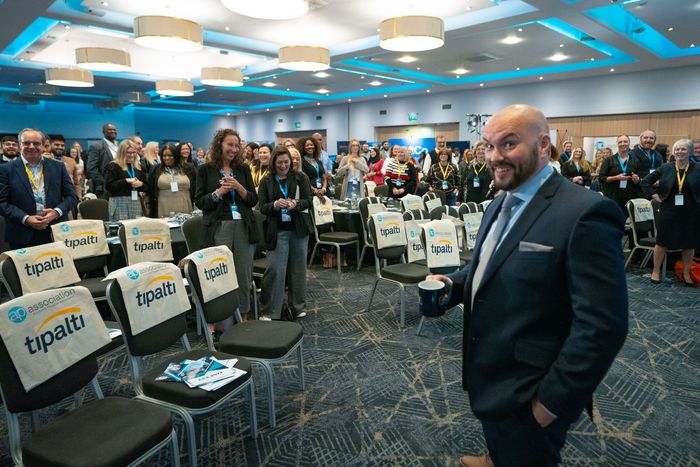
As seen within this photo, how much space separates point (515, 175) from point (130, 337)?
1.91m

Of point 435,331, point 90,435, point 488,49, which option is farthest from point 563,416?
point 488,49

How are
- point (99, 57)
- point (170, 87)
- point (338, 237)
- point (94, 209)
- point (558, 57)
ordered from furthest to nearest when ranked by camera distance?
1. point (170, 87)
2. point (558, 57)
3. point (99, 57)
4. point (338, 237)
5. point (94, 209)

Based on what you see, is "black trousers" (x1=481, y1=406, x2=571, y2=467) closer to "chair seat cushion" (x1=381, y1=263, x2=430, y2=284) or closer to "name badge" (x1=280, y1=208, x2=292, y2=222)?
"chair seat cushion" (x1=381, y1=263, x2=430, y2=284)

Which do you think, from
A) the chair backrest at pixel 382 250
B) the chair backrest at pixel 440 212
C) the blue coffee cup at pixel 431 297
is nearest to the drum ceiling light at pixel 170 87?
the chair backrest at pixel 440 212

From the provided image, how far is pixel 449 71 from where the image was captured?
12.6 metres

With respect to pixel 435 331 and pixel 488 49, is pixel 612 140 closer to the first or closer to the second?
pixel 488 49

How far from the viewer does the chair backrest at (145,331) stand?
213 centimetres

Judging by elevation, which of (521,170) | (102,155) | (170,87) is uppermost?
(170,87)

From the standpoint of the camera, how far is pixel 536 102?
13836 millimetres

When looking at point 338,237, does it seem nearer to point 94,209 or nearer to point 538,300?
point 94,209

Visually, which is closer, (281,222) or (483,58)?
(281,222)

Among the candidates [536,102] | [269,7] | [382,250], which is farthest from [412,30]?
[536,102]

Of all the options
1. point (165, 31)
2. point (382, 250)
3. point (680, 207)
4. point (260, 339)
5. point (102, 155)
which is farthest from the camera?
point (102, 155)

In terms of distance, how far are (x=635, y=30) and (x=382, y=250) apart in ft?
23.5
